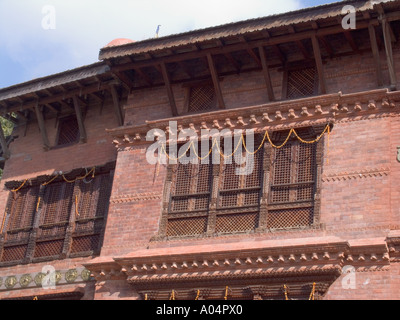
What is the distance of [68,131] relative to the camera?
20625mm

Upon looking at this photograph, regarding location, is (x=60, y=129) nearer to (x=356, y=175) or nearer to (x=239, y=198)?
(x=239, y=198)

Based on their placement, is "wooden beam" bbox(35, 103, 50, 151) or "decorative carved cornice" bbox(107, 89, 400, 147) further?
"wooden beam" bbox(35, 103, 50, 151)

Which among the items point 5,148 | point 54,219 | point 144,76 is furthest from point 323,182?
point 5,148

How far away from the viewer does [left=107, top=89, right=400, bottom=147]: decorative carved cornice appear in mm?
15859

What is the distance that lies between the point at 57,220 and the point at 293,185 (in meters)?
6.35

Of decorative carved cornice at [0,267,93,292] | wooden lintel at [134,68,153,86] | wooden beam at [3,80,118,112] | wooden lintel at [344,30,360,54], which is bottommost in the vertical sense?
decorative carved cornice at [0,267,93,292]

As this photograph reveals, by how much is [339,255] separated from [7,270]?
871 cm

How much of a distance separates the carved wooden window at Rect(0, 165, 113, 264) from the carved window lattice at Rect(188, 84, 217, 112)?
265cm

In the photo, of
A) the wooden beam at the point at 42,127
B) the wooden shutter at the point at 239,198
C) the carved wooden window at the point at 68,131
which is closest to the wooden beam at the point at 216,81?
the wooden shutter at the point at 239,198

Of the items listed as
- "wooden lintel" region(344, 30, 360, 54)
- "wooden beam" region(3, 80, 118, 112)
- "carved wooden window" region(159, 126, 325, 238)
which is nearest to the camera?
"carved wooden window" region(159, 126, 325, 238)

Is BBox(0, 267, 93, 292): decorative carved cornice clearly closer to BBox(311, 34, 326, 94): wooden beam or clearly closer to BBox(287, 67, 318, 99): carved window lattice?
BBox(287, 67, 318, 99): carved window lattice

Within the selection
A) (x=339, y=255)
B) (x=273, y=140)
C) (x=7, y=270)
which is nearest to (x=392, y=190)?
(x=339, y=255)

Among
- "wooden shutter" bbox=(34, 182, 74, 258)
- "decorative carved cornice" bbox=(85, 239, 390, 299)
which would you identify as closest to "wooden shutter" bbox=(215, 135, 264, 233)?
"decorative carved cornice" bbox=(85, 239, 390, 299)
